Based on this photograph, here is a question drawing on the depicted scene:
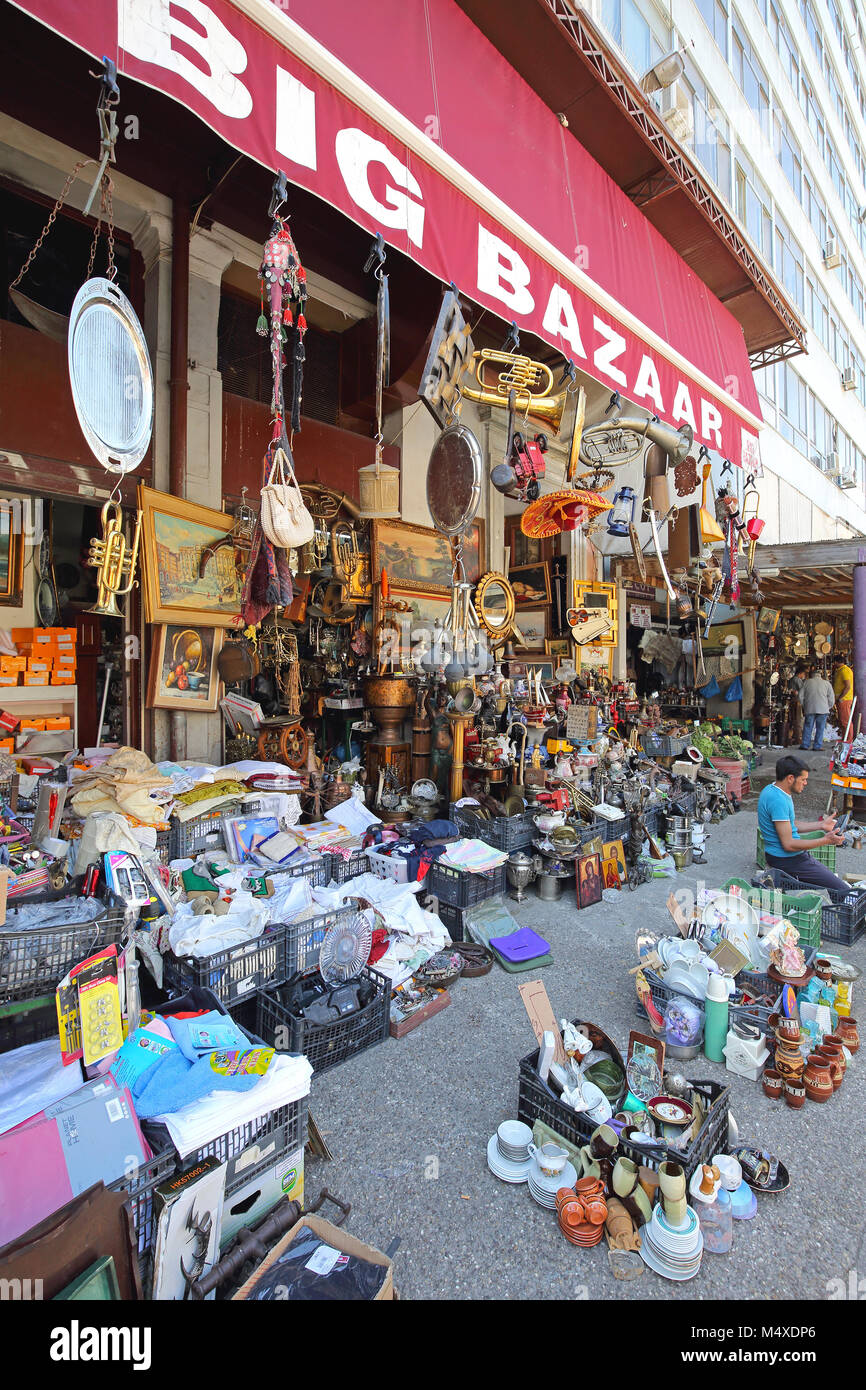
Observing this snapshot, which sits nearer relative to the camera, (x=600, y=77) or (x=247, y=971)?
(x=247, y=971)

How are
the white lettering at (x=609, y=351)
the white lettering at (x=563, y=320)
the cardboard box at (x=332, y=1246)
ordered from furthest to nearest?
the white lettering at (x=609, y=351) → the white lettering at (x=563, y=320) → the cardboard box at (x=332, y=1246)

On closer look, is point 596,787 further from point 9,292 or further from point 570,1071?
point 9,292

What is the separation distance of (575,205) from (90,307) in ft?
11.7

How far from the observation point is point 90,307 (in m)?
2.71

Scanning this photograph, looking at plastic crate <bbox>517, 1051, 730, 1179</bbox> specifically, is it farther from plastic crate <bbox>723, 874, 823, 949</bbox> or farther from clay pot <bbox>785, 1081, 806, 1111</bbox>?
plastic crate <bbox>723, 874, 823, 949</bbox>

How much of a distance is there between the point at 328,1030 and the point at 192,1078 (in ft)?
3.41

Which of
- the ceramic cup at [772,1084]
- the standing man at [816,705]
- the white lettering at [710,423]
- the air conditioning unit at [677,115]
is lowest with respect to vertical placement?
the ceramic cup at [772,1084]

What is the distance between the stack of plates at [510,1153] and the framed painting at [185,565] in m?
4.68

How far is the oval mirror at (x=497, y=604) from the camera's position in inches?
315

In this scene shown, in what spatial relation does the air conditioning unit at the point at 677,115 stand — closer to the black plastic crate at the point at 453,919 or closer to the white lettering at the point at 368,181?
the white lettering at the point at 368,181

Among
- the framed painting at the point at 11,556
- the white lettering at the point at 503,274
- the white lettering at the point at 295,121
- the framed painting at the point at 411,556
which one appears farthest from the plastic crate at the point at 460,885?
the framed painting at the point at 11,556

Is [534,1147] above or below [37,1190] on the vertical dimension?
below

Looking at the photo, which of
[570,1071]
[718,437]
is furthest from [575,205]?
[570,1071]

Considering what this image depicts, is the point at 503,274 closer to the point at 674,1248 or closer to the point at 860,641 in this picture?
the point at 674,1248
